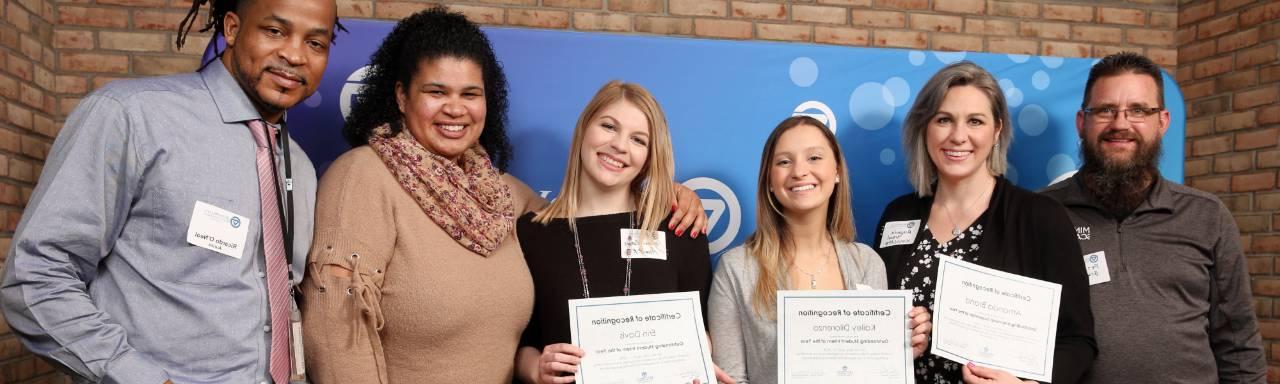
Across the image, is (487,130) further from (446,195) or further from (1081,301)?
(1081,301)

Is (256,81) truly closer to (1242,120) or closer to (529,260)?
(529,260)

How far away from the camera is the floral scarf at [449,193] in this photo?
2.38 metres

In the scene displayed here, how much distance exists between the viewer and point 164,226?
196 centimetres

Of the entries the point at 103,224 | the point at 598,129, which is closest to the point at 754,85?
the point at 598,129

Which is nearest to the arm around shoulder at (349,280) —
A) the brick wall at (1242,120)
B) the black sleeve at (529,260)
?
the black sleeve at (529,260)

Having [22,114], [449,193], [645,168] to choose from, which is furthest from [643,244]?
[22,114]

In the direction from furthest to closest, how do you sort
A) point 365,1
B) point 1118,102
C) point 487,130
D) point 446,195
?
1. point 365,1
2. point 1118,102
3. point 487,130
4. point 446,195

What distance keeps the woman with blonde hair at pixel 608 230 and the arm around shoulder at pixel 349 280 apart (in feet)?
1.75

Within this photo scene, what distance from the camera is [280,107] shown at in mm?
2234

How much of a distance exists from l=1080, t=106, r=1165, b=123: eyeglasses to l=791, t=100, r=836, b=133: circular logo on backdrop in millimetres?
1051

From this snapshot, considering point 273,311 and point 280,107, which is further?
point 280,107

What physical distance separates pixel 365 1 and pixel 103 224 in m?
2.37

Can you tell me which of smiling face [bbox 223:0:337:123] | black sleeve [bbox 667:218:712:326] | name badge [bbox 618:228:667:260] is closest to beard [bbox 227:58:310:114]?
smiling face [bbox 223:0:337:123]

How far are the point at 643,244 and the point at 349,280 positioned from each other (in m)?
0.92
